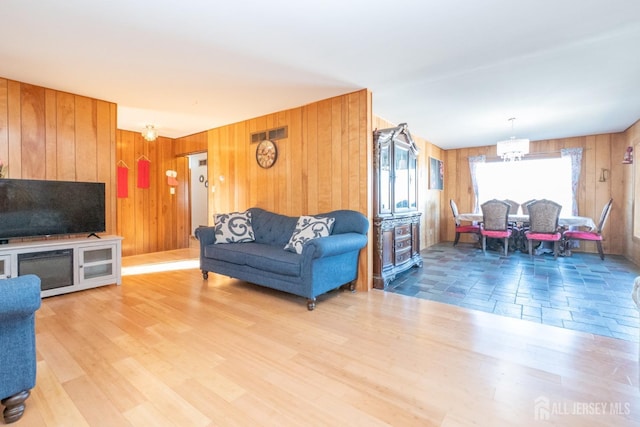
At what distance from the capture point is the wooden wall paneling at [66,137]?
3.53 metres

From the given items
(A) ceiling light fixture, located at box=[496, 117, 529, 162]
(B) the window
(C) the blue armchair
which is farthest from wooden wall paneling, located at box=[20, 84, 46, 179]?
(B) the window

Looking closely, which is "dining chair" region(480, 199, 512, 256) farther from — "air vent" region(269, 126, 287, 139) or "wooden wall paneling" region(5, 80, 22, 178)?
"wooden wall paneling" region(5, 80, 22, 178)

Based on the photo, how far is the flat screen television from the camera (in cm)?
309

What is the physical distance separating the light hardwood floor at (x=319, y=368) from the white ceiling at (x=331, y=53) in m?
2.39

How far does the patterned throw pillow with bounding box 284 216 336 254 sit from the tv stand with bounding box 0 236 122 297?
221cm

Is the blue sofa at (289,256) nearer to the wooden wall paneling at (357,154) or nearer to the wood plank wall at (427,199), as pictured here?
the wooden wall paneling at (357,154)

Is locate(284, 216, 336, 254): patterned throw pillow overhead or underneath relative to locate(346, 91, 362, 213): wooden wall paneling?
underneath

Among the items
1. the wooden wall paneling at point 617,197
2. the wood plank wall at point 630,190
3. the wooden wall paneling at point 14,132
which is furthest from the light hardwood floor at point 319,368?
the wooden wall paneling at point 617,197

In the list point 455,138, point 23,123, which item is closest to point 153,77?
point 23,123

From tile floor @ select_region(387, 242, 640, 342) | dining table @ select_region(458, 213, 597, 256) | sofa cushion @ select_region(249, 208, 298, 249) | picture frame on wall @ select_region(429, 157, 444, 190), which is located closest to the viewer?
tile floor @ select_region(387, 242, 640, 342)

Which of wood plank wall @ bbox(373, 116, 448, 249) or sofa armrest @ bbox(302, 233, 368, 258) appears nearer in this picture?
sofa armrest @ bbox(302, 233, 368, 258)

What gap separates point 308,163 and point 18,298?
3143mm

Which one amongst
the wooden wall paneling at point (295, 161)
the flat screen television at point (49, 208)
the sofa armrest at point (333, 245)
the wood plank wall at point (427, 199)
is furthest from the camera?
the wood plank wall at point (427, 199)

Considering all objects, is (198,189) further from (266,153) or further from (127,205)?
(266,153)
